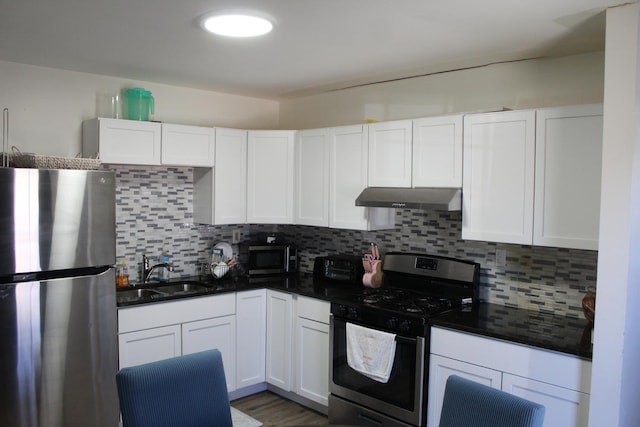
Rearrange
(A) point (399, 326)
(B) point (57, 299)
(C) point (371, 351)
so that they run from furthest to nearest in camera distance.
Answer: (C) point (371, 351)
(A) point (399, 326)
(B) point (57, 299)

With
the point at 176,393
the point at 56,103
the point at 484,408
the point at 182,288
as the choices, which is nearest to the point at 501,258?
the point at 484,408

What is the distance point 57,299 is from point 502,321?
8.01 ft

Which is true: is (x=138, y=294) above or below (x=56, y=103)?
below

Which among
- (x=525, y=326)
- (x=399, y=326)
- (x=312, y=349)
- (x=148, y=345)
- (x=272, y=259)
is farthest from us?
(x=272, y=259)

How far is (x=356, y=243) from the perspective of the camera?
4.10 metres

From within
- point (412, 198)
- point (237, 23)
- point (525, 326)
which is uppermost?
point (237, 23)

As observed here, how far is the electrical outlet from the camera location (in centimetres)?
322

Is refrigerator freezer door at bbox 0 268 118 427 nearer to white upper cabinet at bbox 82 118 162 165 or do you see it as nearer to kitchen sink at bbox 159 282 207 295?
kitchen sink at bbox 159 282 207 295

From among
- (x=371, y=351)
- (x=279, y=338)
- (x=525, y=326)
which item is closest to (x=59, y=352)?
(x=279, y=338)

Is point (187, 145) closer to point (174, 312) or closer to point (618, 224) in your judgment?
point (174, 312)

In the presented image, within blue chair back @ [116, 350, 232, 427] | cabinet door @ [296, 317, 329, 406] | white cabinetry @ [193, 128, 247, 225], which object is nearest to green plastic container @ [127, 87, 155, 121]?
white cabinetry @ [193, 128, 247, 225]

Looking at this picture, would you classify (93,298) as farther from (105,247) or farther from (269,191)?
(269,191)

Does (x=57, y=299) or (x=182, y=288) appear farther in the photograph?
(x=182, y=288)

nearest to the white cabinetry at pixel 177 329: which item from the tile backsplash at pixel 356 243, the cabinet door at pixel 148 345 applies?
the cabinet door at pixel 148 345
